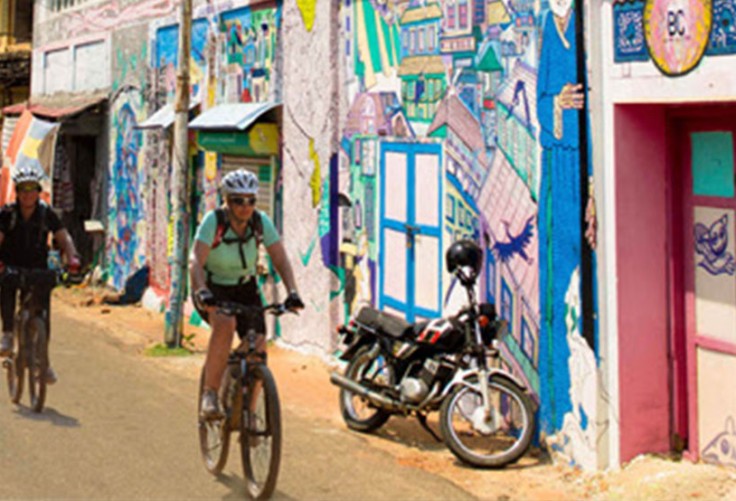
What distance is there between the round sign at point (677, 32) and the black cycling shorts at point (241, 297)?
2.83 meters

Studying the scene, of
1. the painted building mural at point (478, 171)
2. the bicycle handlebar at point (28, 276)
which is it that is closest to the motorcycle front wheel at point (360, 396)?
the painted building mural at point (478, 171)

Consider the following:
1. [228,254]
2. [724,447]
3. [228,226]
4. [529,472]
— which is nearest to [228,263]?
[228,254]

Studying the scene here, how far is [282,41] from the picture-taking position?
12922 mm

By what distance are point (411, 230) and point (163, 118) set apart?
669cm

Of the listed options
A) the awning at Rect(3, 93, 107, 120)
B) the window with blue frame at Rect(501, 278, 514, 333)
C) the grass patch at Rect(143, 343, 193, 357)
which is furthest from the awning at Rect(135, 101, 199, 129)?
the window with blue frame at Rect(501, 278, 514, 333)

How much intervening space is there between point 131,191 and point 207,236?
1128 centimetres

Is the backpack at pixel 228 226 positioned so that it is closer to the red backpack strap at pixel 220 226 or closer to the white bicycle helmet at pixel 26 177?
the red backpack strap at pixel 220 226

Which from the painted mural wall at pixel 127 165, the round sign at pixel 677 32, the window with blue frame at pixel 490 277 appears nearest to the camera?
the round sign at pixel 677 32

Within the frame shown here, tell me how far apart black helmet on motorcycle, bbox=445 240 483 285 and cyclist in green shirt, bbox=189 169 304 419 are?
148cm

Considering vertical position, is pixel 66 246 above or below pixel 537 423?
above

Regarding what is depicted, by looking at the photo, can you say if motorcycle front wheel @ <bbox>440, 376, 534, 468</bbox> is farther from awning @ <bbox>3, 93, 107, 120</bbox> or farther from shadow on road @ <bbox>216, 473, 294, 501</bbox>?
awning @ <bbox>3, 93, 107, 120</bbox>

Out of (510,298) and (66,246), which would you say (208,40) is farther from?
(510,298)

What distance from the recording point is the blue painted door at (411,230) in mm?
9609

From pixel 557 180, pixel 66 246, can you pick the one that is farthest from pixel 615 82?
pixel 66 246
